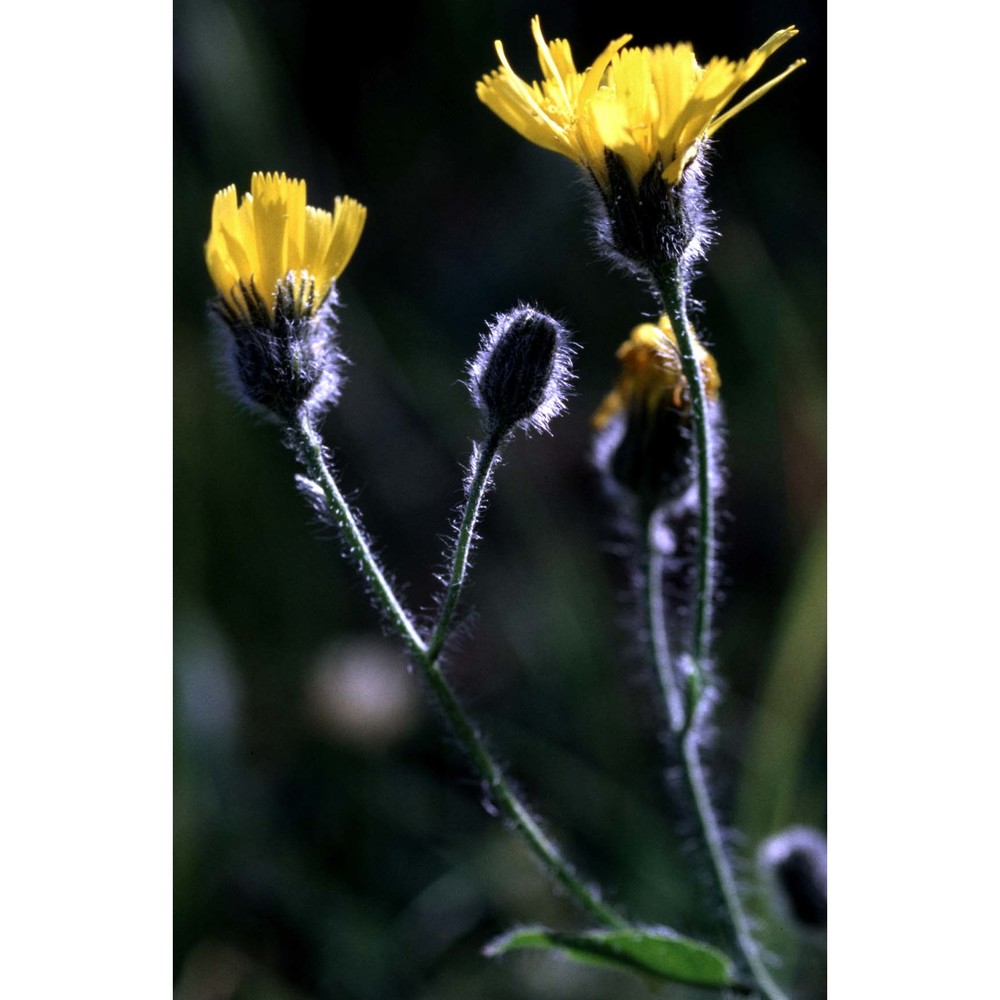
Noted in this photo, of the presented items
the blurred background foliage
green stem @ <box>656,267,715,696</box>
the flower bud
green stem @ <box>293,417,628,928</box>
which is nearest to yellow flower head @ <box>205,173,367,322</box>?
the flower bud

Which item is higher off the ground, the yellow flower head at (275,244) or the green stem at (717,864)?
the yellow flower head at (275,244)

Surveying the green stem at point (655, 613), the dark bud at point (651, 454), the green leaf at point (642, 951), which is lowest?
the green leaf at point (642, 951)

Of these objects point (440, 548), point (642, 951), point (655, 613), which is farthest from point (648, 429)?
point (440, 548)

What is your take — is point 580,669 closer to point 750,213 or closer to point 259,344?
point 750,213

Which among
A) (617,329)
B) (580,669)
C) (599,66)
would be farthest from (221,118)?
(599,66)

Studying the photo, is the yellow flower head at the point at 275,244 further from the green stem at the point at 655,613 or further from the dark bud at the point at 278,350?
the green stem at the point at 655,613

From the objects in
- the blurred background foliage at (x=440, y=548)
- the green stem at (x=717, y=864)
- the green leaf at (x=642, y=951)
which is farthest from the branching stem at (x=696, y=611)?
the blurred background foliage at (x=440, y=548)

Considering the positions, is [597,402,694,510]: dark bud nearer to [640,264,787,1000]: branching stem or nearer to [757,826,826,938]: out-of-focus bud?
[640,264,787,1000]: branching stem
